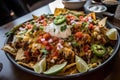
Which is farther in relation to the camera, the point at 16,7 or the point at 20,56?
the point at 16,7

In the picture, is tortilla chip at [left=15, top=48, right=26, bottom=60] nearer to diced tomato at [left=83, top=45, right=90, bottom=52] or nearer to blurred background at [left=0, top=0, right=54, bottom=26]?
diced tomato at [left=83, top=45, right=90, bottom=52]

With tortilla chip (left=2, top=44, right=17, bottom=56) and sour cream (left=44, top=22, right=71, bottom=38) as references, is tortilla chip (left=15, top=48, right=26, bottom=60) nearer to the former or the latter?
tortilla chip (left=2, top=44, right=17, bottom=56)

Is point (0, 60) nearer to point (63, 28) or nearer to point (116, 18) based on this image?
point (63, 28)

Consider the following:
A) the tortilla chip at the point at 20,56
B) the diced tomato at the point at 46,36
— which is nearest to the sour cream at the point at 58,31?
the diced tomato at the point at 46,36

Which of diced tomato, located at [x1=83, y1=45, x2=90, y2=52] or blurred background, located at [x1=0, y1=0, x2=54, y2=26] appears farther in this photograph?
blurred background, located at [x1=0, y1=0, x2=54, y2=26]

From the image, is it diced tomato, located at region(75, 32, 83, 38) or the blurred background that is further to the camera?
the blurred background

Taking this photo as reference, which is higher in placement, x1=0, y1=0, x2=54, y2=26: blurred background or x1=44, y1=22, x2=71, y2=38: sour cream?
x1=44, y1=22, x2=71, y2=38: sour cream

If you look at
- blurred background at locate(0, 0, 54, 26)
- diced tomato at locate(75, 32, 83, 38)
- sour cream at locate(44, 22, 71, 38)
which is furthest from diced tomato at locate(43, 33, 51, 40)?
blurred background at locate(0, 0, 54, 26)

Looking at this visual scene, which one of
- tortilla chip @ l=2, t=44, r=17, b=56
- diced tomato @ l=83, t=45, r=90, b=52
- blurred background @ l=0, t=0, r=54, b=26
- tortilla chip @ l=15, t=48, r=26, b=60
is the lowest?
blurred background @ l=0, t=0, r=54, b=26

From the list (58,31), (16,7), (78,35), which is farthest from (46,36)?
(16,7)

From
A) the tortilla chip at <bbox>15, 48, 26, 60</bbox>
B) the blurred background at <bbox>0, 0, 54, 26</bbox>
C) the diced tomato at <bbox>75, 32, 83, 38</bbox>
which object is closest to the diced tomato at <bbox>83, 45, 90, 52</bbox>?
the diced tomato at <bbox>75, 32, 83, 38</bbox>

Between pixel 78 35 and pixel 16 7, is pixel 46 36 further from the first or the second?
pixel 16 7
